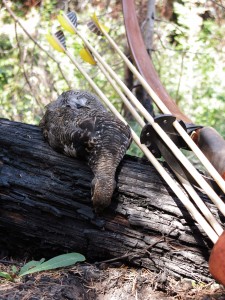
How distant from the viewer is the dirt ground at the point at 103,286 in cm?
270

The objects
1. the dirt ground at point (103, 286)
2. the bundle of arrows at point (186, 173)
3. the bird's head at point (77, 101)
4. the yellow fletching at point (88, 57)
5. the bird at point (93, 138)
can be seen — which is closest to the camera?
the bundle of arrows at point (186, 173)

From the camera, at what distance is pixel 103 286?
2.85 m

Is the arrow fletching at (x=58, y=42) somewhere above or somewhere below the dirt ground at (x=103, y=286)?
above

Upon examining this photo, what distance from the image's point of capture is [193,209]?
8.83ft

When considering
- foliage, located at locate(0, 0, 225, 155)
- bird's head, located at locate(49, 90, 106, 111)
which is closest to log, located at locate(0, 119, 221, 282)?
bird's head, located at locate(49, 90, 106, 111)

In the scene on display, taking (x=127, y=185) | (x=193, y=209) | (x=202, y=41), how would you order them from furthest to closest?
(x=202, y=41)
(x=127, y=185)
(x=193, y=209)

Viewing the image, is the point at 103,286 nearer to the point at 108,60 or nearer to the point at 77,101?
the point at 77,101

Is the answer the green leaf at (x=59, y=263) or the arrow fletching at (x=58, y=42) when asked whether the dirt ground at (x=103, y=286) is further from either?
the arrow fletching at (x=58, y=42)

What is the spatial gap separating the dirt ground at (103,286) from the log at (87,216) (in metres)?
0.07

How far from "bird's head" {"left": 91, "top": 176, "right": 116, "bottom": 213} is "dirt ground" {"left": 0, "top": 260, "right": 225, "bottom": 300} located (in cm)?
41

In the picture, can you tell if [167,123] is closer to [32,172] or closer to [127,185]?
[127,185]

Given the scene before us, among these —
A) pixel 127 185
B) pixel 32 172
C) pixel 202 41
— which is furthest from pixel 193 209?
pixel 202 41

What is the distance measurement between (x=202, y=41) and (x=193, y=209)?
7.65 metres

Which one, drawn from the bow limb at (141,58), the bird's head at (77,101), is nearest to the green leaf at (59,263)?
the bird's head at (77,101)
